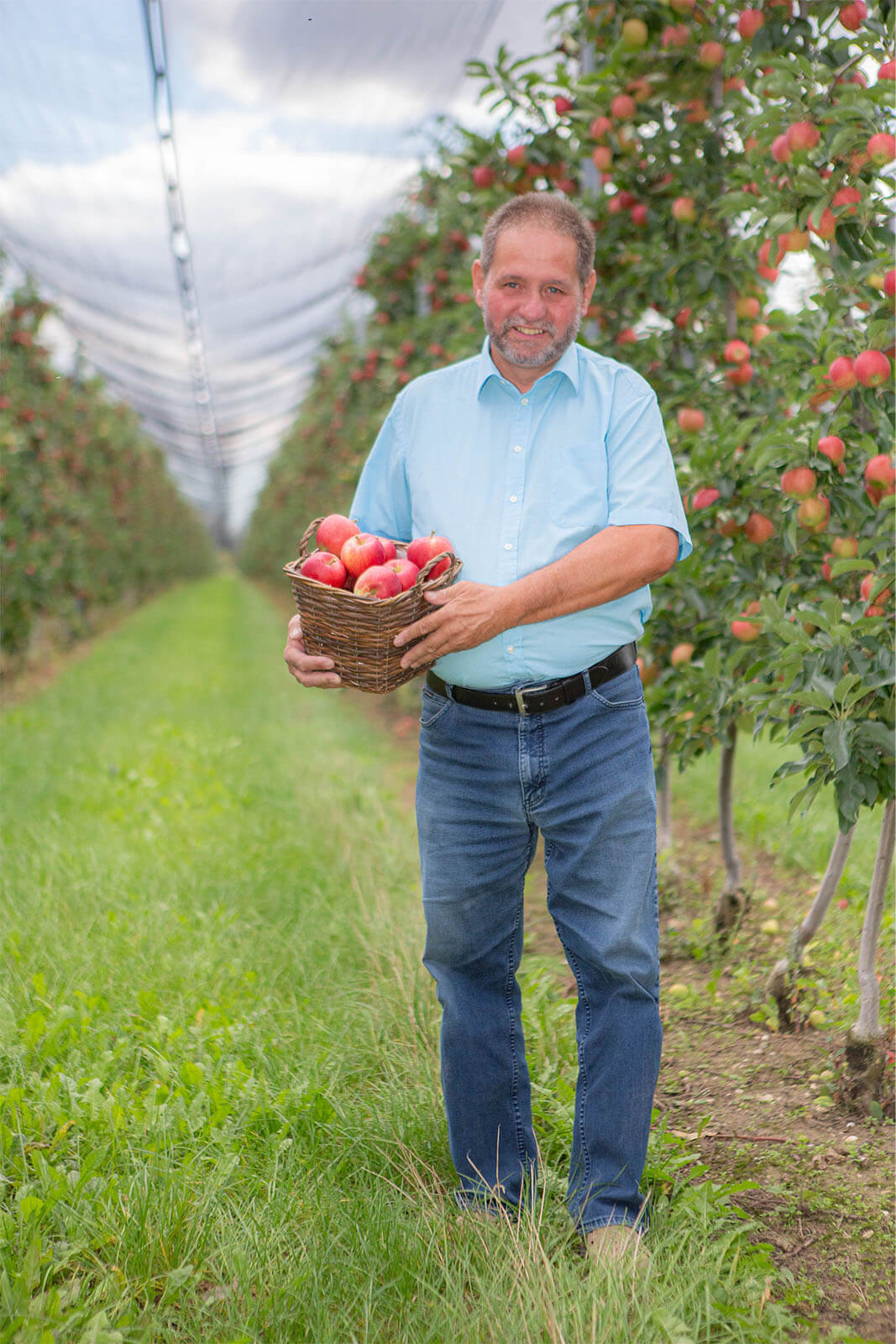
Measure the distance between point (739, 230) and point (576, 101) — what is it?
0.70 m

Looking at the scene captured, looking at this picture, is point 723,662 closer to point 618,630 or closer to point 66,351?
point 618,630

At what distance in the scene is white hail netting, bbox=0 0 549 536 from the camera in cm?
480

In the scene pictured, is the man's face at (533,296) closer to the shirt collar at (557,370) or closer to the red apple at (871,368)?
the shirt collar at (557,370)

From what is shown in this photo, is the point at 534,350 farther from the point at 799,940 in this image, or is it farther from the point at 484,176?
the point at 484,176

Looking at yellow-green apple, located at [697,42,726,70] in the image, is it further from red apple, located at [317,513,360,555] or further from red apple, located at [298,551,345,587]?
red apple, located at [298,551,345,587]

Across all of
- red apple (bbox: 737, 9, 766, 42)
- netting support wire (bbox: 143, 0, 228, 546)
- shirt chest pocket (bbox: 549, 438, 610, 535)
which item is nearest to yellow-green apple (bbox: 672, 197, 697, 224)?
red apple (bbox: 737, 9, 766, 42)

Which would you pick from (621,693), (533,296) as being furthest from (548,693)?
(533,296)

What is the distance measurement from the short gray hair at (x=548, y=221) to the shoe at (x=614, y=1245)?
1670 millimetres

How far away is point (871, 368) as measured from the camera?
7.23ft

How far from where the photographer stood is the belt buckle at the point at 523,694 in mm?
1858

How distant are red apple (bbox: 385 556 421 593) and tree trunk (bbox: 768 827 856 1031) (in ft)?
4.09

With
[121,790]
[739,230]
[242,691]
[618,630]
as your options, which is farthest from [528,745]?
[242,691]

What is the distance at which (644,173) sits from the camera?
340 centimetres

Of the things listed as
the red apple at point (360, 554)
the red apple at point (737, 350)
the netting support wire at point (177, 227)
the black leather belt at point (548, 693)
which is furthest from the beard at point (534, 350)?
the netting support wire at point (177, 227)
